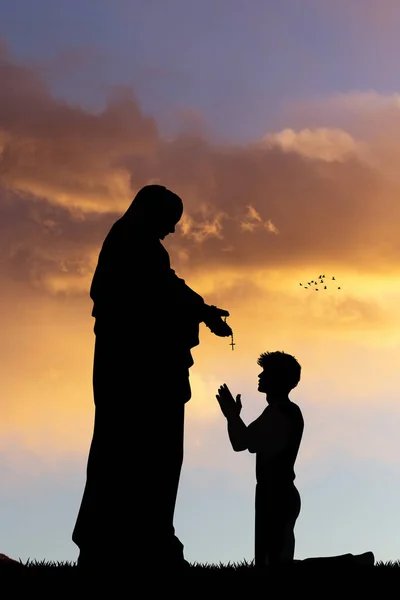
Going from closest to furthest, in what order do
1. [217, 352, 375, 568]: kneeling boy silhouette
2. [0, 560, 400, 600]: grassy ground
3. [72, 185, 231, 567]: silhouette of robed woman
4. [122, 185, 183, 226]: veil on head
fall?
1. [0, 560, 400, 600]: grassy ground
2. [72, 185, 231, 567]: silhouette of robed woman
3. [122, 185, 183, 226]: veil on head
4. [217, 352, 375, 568]: kneeling boy silhouette

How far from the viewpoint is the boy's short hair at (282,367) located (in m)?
14.7

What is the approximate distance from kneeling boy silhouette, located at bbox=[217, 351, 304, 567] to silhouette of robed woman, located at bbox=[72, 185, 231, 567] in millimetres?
1230

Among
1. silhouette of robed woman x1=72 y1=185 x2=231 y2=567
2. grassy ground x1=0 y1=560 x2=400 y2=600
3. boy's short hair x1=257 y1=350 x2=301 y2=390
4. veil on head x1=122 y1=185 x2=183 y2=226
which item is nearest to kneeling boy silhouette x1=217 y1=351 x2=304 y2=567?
boy's short hair x1=257 y1=350 x2=301 y2=390

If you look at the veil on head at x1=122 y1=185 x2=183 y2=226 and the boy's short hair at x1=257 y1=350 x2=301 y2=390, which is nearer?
the veil on head at x1=122 y1=185 x2=183 y2=226

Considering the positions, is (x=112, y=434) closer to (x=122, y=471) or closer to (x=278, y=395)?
(x=122, y=471)

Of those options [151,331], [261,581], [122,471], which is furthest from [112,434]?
[261,581]

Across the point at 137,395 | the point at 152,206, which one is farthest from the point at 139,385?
the point at 152,206

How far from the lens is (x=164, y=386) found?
525 inches

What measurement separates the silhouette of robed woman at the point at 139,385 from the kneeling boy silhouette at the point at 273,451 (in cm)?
123

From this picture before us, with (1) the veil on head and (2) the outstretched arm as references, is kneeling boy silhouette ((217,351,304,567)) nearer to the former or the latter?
(2) the outstretched arm

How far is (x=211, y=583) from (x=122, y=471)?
155 cm

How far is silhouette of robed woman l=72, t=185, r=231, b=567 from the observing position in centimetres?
1301

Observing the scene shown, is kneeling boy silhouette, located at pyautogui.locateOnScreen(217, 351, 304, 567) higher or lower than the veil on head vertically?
lower

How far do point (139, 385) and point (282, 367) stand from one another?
7.23 feet
